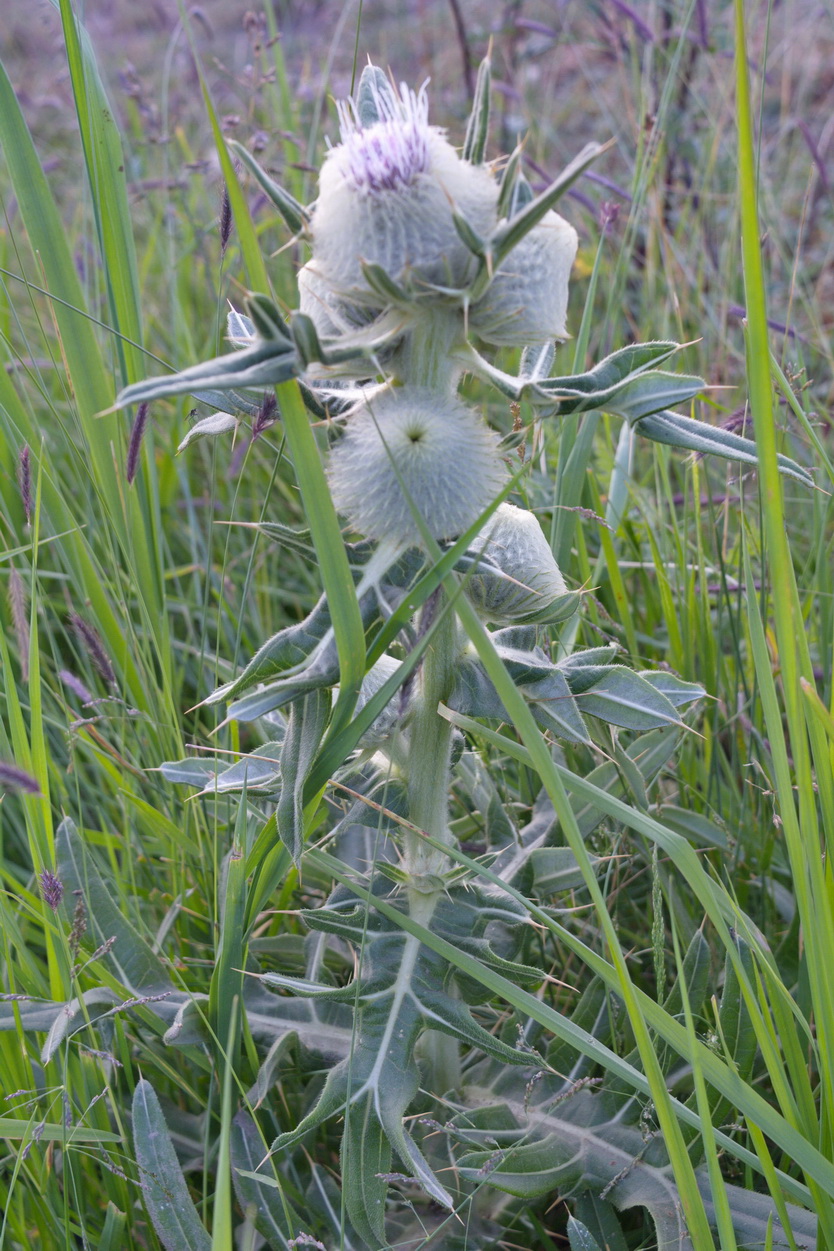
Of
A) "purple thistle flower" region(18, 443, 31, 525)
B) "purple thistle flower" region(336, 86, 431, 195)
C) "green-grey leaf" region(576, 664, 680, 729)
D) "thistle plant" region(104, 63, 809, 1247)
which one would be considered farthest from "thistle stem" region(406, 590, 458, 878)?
"purple thistle flower" region(18, 443, 31, 525)

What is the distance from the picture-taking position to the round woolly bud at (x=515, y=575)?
1.43 meters

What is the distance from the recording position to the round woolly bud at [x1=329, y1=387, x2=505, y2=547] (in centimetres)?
124

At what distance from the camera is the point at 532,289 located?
4.21 ft

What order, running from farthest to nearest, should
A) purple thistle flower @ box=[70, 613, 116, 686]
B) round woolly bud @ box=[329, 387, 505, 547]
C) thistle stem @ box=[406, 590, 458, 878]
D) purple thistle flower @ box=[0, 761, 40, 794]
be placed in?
purple thistle flower @ box=[70, 613, 116, 686] < thistle stem @ box=[406, 590, 458, 878] < round woolly bud @ box=[329, 387, 505, 547] < purple thistle flower @ box=[0, 761, 40, 794]

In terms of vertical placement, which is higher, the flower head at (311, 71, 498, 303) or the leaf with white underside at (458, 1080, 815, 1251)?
the flower head at (311, 71, 498, 303)

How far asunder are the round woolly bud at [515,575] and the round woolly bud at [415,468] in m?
0.12

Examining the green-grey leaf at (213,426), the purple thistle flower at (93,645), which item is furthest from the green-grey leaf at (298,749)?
the purple thistle flower at (93,645)

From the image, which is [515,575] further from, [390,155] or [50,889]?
[50,889]

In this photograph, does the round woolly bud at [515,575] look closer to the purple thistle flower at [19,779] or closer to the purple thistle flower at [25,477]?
the purple thistle flower at [19,779]

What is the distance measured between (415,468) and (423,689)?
1.28ft

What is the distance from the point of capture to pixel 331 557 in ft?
3.93

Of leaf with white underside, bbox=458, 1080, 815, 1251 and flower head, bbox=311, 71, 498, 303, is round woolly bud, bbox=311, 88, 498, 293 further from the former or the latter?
leaf with white underside, bbox=458, 1080, 815, 1251

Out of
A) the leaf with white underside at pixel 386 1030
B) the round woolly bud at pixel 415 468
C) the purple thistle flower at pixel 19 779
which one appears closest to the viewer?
the purple thistle flower at pixel 19 779

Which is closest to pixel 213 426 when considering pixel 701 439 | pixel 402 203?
pixel 402 203
